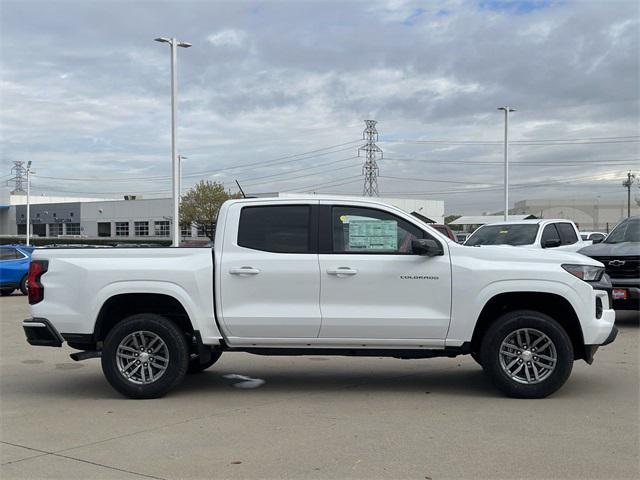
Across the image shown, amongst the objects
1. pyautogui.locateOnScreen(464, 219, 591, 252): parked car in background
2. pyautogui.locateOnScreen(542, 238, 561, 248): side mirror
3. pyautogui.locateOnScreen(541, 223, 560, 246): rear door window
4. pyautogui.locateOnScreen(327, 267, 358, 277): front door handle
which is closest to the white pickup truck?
pyautogui.locateOnScreen(327, 267, 358, 277): front door handle

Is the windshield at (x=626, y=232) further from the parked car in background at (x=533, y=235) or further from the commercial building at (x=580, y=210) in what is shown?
the commercial building at (x=580, y=210)

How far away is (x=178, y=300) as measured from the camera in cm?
703

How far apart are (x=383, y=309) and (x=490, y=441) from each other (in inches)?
70.2

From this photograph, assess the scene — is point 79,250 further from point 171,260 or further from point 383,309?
point 383,309

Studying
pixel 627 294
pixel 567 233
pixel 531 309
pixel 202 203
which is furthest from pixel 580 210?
pixel 531 309

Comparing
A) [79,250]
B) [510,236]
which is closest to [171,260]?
[79,250]

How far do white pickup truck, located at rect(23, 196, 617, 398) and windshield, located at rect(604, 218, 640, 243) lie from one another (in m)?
6.58

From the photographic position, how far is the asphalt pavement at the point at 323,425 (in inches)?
199

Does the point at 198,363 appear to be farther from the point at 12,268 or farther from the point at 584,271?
the point at 12,268

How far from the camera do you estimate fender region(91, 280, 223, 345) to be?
7.02m

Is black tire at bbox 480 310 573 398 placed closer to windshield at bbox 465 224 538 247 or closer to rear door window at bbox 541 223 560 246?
windshield at bbox 465 224 538 247

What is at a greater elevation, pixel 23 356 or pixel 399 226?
pixel 399 226

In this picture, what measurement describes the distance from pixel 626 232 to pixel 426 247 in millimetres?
8158

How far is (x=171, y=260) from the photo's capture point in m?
7.13
